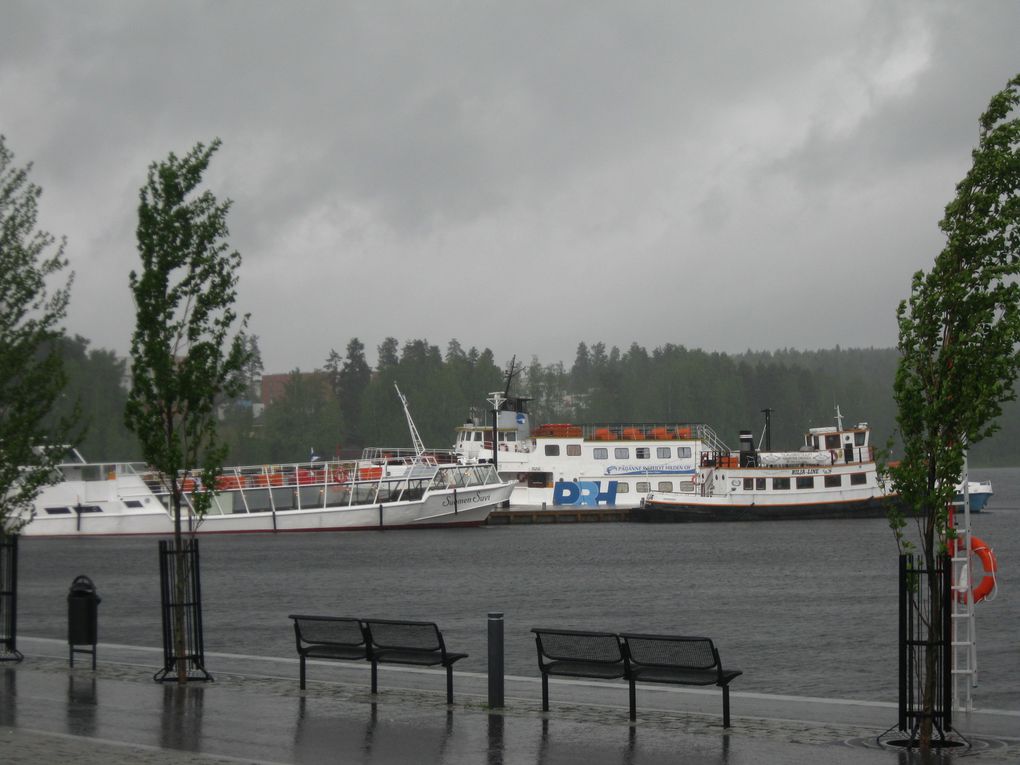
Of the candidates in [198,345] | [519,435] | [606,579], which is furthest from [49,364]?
[519,435]

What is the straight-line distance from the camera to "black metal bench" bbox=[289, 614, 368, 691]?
46.2 ft

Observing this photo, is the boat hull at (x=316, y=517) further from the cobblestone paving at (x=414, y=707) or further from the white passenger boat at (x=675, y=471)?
the cobblestone paving at (x=414, y=707)

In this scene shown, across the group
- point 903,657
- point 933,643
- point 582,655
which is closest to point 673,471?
point 582,655

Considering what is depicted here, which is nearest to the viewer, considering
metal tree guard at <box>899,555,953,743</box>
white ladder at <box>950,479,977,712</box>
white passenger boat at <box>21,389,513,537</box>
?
metal tree guard at <box>899,555,953,743</box>

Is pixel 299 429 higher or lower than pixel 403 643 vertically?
higher

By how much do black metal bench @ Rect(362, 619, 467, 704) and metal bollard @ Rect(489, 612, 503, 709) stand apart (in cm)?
67

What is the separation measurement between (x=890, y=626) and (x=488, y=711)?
17707 millimetres

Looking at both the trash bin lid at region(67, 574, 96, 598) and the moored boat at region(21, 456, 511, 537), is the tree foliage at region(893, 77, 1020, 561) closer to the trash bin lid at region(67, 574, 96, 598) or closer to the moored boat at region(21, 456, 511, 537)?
the trash bin lid at region(67, 574, 96, 598)

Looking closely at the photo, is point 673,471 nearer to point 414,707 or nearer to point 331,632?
point 331,632

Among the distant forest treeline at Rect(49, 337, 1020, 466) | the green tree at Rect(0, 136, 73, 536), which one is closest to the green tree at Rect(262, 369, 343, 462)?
the distant forest treeline at Rect(49, 337, 1020, 466)

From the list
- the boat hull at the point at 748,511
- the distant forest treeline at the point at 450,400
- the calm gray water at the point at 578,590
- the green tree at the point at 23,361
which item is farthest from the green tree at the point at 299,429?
the green tree at the point at 23,361

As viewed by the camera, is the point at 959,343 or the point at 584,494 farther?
the point at 584,494

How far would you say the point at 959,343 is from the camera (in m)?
10.7

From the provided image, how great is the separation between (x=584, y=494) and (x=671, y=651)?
63.6 metres
